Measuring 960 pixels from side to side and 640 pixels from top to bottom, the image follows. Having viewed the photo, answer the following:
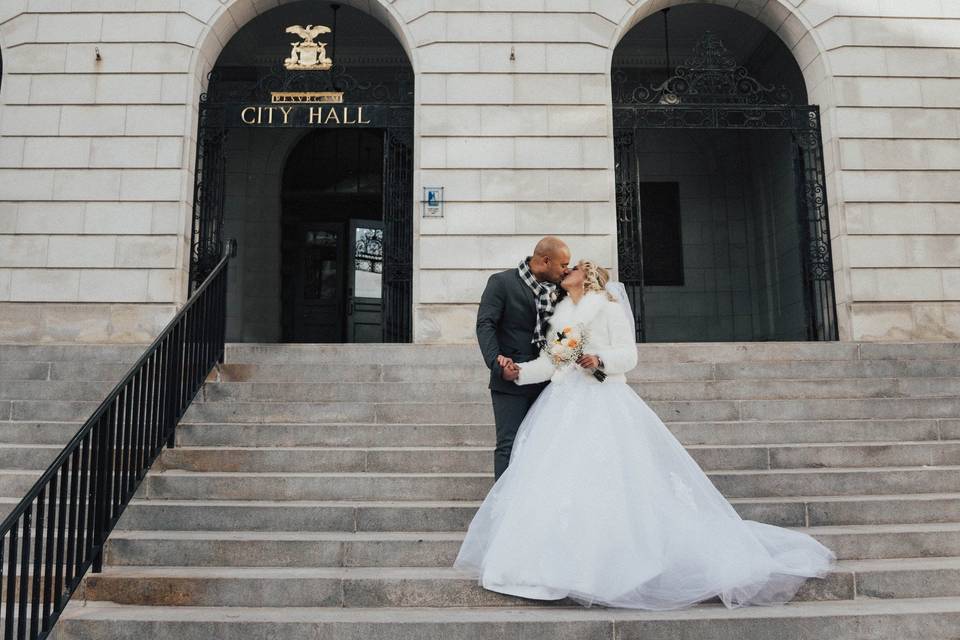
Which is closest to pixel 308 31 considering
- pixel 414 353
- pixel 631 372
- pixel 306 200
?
pixel 306 200

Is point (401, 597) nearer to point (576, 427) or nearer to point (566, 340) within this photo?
point (576, 427)

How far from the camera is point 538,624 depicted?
3.68 metres

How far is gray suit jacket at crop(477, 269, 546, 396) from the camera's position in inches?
177

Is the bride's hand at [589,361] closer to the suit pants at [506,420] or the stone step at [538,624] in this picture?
the suit pants at [506,420]

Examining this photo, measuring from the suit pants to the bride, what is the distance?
0.15m

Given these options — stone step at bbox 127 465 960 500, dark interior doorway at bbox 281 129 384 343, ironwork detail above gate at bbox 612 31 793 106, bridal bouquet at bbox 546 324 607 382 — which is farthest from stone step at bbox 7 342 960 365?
dark interior doorway at bbox 281 129 384 343

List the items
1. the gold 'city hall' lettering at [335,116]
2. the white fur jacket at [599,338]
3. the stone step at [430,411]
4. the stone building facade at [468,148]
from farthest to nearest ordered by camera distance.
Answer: the gold 'city hall' lettering at [335,116] < the stone building facade at [468,148] < the stone step at [430,411] < the white fur jacket at [599,338]

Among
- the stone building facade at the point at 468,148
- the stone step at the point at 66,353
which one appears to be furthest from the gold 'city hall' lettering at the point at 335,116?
the stone step at the point at 66,353

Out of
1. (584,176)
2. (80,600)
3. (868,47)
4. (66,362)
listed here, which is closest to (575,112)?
(584,176)

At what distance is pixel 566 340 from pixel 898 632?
7.65 feet

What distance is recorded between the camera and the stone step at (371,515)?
482 cm

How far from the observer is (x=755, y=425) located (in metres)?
6.02

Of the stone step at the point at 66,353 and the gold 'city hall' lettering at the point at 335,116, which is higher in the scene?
the gold 'city hall' lettering at the point at 335,116

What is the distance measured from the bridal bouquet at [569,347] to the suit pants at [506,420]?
0.39 meters
